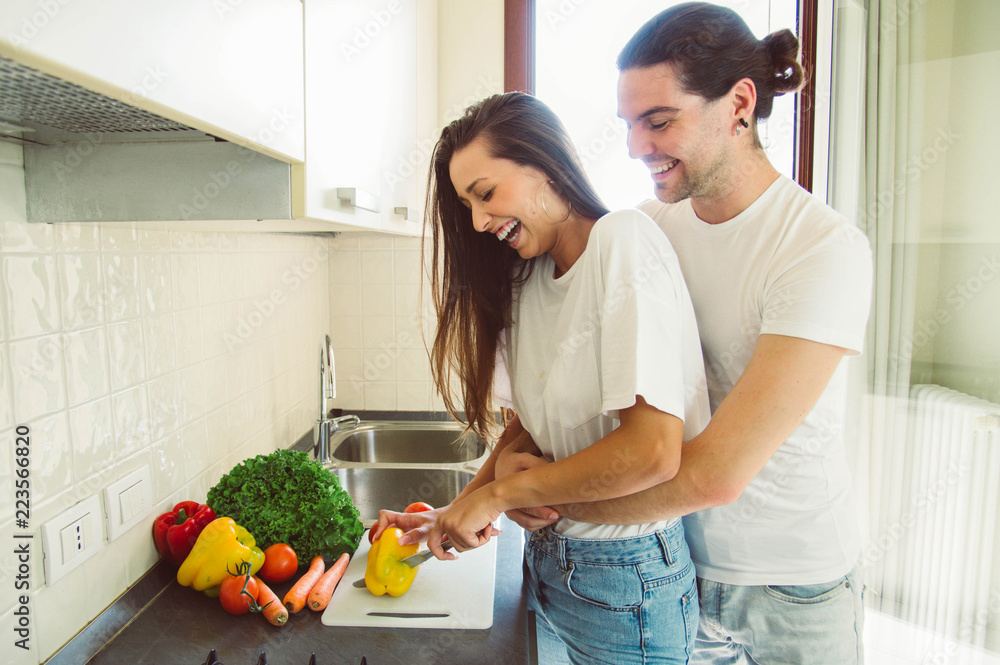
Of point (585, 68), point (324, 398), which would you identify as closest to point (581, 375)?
point (324, 398)

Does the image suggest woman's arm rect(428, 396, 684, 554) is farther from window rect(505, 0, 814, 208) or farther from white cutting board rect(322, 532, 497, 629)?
window rect(505, 0, 814, 208)

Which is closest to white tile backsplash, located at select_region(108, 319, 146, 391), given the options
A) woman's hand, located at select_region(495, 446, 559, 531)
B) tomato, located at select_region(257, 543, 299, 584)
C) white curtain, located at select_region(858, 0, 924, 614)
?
tomato, located at select_region(257, 543, 299, 584)

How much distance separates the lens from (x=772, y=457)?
91 centimetres

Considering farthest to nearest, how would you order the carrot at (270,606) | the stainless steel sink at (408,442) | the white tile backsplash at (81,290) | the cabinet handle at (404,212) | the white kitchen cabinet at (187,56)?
1. the stainless steel sink at (408,442)
2. the cabinet handle at (404,212)
3. the carrot at (270,606)
4. the white tile backsplash at (81,290)
5. the white kitchen cabinet at (187,56)

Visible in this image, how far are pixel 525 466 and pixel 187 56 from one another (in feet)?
2.19

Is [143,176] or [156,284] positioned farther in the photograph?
[156,284]

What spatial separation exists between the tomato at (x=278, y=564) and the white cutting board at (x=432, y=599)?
94 millimetres

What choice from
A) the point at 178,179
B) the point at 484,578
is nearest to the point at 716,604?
the point at 484,578

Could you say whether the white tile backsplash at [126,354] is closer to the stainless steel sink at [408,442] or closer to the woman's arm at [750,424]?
the woman's arm at [750,424]

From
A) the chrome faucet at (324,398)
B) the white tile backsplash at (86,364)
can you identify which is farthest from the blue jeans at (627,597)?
the chrome faucet at (324,398)

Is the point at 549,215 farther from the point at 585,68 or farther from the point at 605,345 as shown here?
the point at 585,68

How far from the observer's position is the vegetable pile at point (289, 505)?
1.07 meters

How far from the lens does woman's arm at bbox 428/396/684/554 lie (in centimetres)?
72

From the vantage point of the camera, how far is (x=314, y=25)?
0.81m
